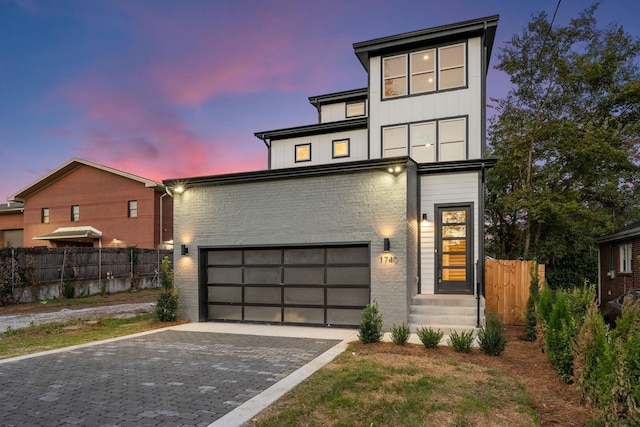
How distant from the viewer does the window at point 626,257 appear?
15581 mm

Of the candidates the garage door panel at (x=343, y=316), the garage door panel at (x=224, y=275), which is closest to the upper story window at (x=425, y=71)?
the garage door panel at (x=343, y=316)

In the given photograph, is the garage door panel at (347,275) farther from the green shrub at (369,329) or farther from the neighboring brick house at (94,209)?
the neighboring brick house at (94,209)

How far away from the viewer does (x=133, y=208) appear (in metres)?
28.3

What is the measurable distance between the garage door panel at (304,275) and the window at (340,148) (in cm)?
654

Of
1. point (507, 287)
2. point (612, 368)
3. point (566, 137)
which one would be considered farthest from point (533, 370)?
point (566, 137)

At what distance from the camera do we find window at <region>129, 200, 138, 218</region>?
92.5 feet

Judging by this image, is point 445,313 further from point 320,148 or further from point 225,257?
point 320,148

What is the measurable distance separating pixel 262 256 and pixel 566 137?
52.7ft

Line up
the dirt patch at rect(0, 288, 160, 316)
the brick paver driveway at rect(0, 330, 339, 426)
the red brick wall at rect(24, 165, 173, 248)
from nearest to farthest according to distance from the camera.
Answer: the brick paver driveway at rect(0, 330, 339, 426) → the dirt patch at rect(0, 288, 160, 316) → the red brick wall at rect(24, 165, 173, 248)

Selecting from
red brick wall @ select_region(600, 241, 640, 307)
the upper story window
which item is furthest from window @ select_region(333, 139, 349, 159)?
red brick wall @ select_region(600, 241, 640, 307)

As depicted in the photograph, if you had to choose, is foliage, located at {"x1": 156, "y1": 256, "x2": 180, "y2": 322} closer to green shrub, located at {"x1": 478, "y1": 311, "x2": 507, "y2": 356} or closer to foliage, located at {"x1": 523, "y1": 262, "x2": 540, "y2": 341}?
green shrub, located at {"x1": 478, "y1": 311, "x2": 507, "y2": 356}

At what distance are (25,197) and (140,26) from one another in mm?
24640

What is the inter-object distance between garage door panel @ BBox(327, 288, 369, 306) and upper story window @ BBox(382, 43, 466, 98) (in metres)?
7.27

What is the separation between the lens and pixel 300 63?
54.6 feet
